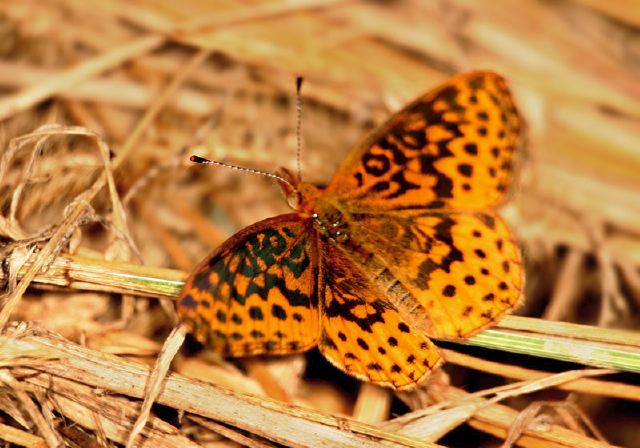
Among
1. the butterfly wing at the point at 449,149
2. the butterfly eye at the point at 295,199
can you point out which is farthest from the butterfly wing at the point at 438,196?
the butterfly eye at the point at 295,199

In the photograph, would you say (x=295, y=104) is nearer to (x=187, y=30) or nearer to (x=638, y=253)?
(x=187, y=30)

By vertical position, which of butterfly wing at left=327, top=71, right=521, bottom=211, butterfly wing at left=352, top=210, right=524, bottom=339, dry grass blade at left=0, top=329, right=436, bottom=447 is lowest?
dry grass blade at left=0, top=329, right=436, bottom=447

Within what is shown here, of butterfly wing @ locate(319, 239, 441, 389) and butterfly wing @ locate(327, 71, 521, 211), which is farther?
butterfly wing @ locate(327, 71, 521, 211)

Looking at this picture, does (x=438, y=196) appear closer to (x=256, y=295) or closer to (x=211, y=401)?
(x=256, y=295)

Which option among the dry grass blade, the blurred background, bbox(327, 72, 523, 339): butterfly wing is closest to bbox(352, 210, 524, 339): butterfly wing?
bbox(327, 72, 523, 339): butterfly wing

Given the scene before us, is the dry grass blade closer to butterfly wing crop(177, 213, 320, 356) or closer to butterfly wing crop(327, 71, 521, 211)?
butterfly wing crop(177, 213, 320, 356)

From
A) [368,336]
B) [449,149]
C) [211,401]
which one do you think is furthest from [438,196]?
[211,401]
